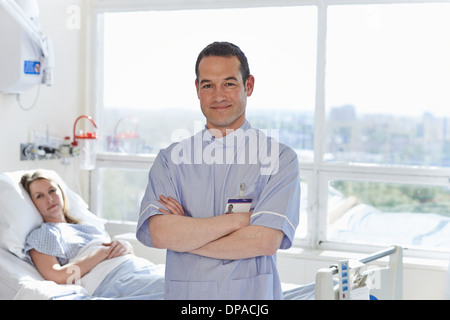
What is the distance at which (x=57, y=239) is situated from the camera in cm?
252

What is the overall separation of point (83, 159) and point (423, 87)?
202 cm

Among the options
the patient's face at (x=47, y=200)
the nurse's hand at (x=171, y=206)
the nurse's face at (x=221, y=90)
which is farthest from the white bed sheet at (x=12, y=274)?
the nurse's face at (x=221, y=90)

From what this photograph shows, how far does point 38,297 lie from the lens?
2164 millimetres

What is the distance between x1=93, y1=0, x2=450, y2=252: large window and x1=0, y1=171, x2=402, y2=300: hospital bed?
91 cm

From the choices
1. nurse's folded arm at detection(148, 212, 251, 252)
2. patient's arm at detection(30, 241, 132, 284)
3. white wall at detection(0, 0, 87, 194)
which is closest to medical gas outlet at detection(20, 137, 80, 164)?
white wall at detection(0, 0, 87, 194)

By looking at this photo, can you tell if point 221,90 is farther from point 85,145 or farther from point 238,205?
point 85,145

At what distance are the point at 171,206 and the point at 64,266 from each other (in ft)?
3.22

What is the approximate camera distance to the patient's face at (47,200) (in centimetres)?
266

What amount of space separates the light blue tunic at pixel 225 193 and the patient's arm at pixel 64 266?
2.66 ft

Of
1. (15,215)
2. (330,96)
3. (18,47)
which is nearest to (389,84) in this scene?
(330,96)

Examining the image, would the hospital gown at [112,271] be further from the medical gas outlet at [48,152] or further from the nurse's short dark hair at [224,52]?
the nurse's short dark hair at [224,52]

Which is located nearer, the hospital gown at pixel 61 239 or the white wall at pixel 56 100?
the hospital gown at pixel 61 239
